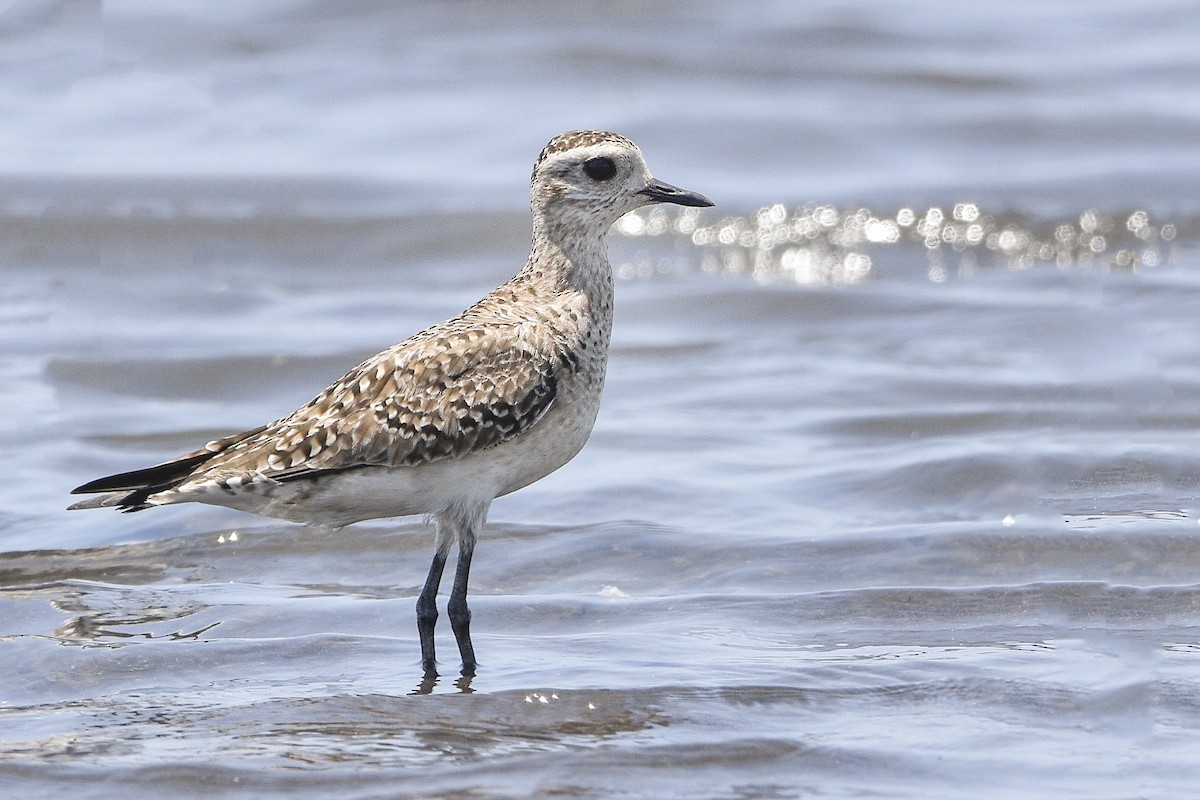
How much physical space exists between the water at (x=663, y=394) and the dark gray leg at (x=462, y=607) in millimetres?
133

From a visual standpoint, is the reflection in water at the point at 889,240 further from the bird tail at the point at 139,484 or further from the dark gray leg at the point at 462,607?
the bird tail at the point at 139,484

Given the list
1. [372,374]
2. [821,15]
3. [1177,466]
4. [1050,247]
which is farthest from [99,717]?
[821,15]

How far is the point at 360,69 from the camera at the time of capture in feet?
74.2

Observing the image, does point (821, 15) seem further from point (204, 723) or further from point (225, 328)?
point (204, 723)

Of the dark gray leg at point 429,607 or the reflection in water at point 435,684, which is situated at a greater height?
the dark gray leg at point 429,607

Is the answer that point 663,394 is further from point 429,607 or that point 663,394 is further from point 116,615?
point 116,615

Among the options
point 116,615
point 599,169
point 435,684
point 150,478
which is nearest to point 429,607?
point 435,684

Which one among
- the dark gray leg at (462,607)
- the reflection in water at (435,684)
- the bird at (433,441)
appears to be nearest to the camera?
the reflection in water at (435,684)

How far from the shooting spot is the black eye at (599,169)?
881 centimetres

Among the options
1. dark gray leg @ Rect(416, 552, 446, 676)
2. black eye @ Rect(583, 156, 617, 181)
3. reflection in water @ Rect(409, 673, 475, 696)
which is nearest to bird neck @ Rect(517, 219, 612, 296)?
black eye @ Rect(583, 156, 617, 181)

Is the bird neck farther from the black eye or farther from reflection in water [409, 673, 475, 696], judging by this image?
reflection in water [409, 673, 475, 696]

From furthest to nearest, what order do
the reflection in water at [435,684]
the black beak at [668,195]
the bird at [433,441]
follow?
the black beak at [668,195] → the bird at [433,441] → the reflection in water at [435,684]

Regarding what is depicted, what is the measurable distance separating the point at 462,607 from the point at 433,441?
91cm

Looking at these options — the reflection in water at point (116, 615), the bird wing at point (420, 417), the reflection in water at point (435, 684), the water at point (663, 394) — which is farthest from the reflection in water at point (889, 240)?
the reflection in water at point (435, 684)
